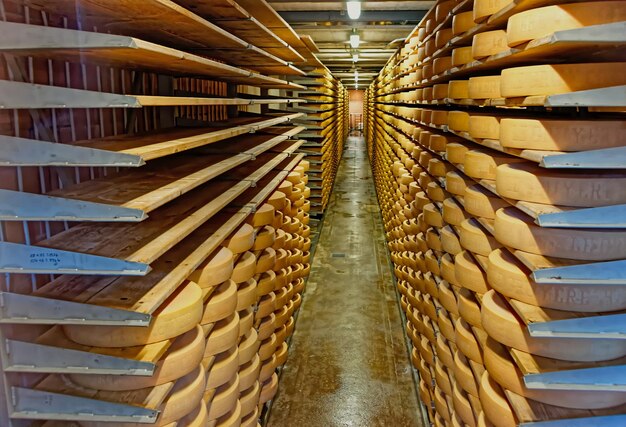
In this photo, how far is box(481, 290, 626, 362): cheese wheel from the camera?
78.4 inches

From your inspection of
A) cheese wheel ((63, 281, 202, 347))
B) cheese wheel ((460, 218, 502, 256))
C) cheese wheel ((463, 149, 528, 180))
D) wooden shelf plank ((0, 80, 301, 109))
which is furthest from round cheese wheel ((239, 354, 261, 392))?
wooden shelf plank ((0, 80, 301, 109))

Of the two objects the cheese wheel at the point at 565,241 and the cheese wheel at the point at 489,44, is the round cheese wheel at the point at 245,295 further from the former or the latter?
the cheese wheel at the point at 489,44

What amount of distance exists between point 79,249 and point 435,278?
259 centimetres

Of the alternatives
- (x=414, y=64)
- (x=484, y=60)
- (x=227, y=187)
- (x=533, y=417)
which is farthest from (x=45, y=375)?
(x=414, y=64)

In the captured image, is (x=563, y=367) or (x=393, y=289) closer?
(x=563, y=367)

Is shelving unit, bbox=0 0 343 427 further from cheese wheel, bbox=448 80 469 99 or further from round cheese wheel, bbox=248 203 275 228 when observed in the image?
cheese wheel, bbox=448 80 469 99

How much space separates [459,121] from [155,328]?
2.13 metres

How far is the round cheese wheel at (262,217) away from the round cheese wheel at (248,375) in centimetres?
93

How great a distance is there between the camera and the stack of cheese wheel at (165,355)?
2033 millimetres

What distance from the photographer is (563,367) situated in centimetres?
200

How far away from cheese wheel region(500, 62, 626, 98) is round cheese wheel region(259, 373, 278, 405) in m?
2.70

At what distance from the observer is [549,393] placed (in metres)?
2.07

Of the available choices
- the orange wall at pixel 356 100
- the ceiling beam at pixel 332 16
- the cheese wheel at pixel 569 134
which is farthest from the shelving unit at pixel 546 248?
the orange wall at pixel 356 100

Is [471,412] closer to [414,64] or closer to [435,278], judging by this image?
[435,278]
